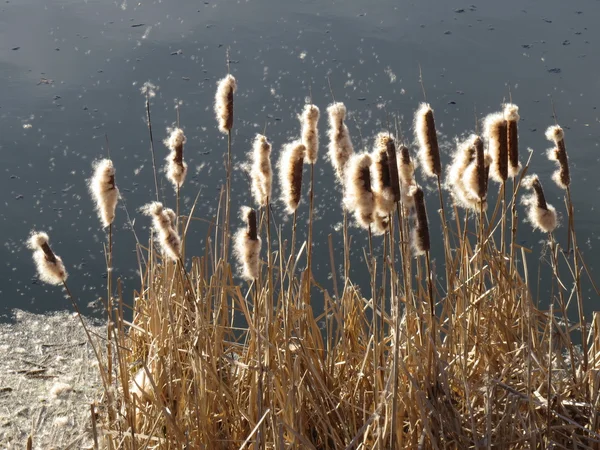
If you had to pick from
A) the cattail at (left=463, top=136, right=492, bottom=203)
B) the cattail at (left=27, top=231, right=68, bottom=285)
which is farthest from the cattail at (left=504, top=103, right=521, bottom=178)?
the cattail at (left=27, top=231, right=68, bottom=285)

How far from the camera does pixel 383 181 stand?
1230 mm

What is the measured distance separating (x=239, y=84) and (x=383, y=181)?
2.81 metres

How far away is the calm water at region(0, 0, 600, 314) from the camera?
3242mm

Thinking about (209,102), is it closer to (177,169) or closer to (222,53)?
(222,53)

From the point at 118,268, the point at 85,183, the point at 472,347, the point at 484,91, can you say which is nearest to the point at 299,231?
the point at 118,268

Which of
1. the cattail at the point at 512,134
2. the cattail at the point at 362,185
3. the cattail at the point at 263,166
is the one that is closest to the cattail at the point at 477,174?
the cattail at the point at 512,134

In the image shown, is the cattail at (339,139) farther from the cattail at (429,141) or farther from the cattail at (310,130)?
the cattail at (429,141)

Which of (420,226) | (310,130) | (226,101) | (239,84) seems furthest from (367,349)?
(239,84)

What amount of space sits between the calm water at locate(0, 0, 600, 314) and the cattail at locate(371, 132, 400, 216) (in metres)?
1.70

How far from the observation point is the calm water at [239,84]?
3.24m

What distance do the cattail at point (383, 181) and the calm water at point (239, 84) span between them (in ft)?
5.59

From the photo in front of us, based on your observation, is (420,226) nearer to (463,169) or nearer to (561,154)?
(463,169)

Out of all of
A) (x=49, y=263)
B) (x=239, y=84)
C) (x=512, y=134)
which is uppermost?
(x=512, y=134)

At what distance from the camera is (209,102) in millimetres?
3873
